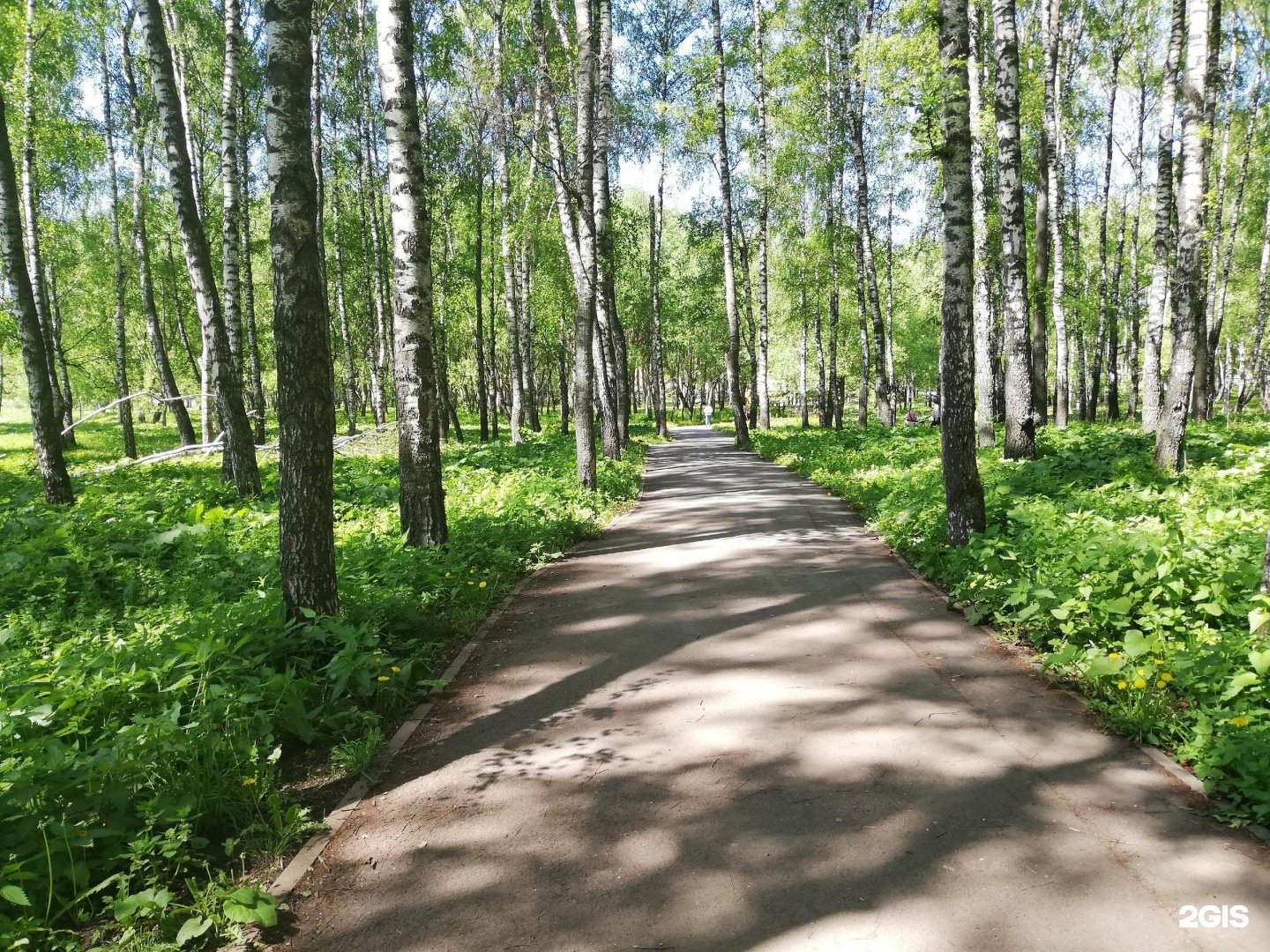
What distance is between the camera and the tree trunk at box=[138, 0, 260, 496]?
1029 cm

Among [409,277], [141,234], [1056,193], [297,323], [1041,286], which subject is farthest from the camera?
[1056,193]

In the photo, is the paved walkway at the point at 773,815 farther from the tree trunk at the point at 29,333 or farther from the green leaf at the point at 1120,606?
the tree trunk at the point at 29,333

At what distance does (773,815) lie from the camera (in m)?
3.64

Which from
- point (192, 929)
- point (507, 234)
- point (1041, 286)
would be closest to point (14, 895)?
point (192, 929)

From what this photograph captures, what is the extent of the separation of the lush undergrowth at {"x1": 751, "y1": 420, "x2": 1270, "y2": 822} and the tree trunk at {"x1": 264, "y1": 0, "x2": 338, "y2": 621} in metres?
5.55

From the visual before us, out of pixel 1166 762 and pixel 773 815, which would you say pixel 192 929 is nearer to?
pixel 773 815

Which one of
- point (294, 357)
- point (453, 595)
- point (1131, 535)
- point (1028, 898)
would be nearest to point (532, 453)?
point (453, 595)

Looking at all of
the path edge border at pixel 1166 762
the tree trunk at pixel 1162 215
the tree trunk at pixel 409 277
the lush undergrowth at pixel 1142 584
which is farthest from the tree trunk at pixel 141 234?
the tree trunk at pixel 1162 215

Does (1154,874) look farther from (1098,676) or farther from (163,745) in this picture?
(163,745)

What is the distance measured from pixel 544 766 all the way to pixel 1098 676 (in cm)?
363

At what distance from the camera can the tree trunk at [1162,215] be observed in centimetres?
1335

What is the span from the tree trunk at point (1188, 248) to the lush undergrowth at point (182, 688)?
8.74 meters

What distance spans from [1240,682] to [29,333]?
14.1m

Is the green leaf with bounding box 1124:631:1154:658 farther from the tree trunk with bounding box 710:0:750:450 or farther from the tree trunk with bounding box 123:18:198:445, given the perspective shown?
the tree trunk with bounding box 123:18:198:445
